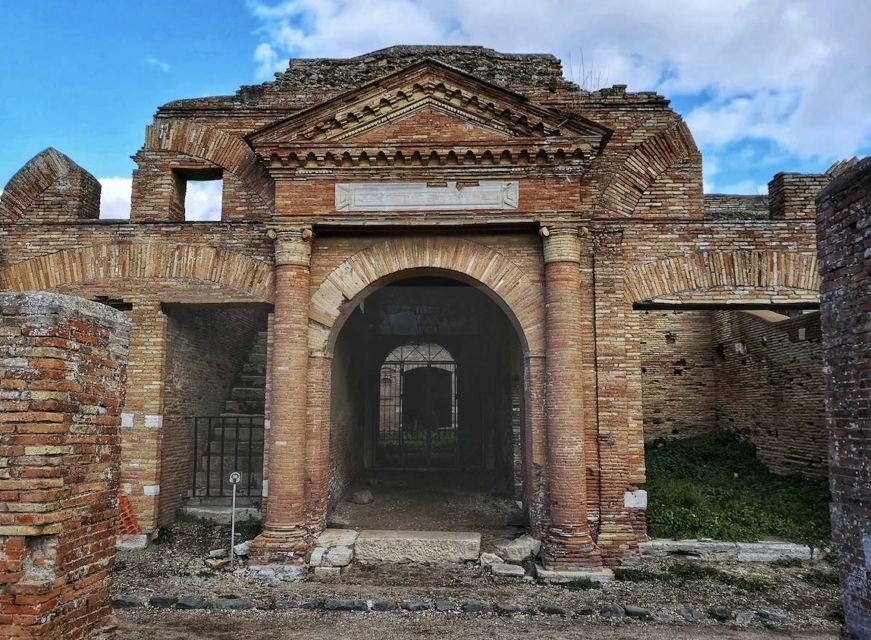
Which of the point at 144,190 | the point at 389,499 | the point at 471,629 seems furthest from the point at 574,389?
the point at 144,190

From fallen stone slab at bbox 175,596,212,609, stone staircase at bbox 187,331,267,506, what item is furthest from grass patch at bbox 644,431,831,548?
stone staircase at bbox 187,331,267,506

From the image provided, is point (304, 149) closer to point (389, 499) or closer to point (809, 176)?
point (389, 499)

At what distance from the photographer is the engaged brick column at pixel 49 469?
3924 mm

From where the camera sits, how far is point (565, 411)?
8.18 meters

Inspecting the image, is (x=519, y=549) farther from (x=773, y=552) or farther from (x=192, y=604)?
(x=192, y=604)

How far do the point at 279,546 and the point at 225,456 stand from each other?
332cm

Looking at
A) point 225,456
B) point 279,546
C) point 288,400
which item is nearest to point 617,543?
point 279,546

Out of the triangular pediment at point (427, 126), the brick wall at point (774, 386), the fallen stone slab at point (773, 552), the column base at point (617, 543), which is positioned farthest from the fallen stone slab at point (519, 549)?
the brick wall at point (774, 386)

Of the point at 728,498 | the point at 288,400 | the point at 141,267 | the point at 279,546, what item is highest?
the point at 141,267

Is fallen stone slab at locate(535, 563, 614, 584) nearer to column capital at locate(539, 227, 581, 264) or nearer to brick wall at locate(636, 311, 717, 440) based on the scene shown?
column capital at locate(539, 227, 581, 264)

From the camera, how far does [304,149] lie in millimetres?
8602

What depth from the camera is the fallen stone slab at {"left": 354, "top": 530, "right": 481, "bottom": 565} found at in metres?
8.38

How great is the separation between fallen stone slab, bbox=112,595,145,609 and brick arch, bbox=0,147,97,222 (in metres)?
7.48

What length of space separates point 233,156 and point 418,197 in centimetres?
371
